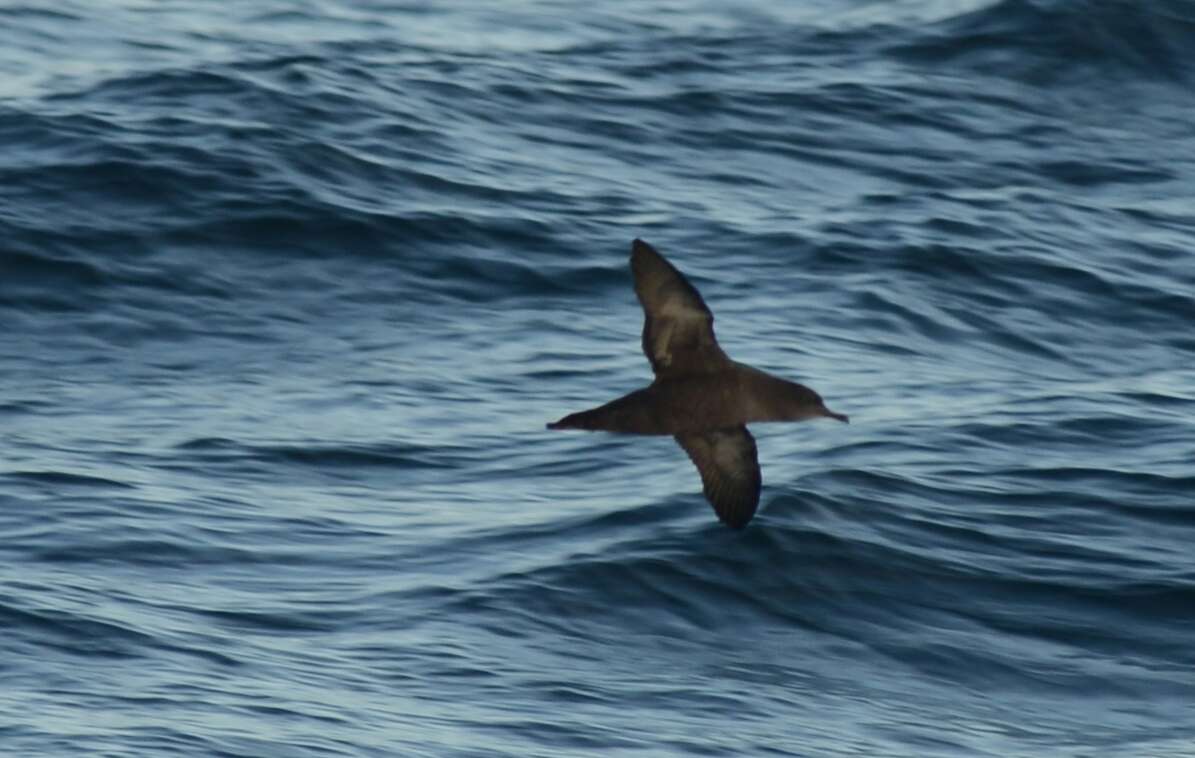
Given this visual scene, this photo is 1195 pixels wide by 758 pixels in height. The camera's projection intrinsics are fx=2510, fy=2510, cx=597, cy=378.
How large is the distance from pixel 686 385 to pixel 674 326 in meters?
0.19

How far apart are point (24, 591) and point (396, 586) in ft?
4.85

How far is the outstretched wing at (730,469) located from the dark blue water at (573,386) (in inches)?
33.4

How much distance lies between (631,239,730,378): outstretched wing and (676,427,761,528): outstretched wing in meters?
0.76

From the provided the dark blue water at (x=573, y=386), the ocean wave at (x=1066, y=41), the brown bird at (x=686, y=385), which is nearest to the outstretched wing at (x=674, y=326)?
the brown bird at (x=686, y=385)

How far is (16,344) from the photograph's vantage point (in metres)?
12.8

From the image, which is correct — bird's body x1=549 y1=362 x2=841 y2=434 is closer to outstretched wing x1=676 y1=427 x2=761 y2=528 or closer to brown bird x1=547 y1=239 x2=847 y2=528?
brown bird x1=547 y1=239 x2=847 y2=528

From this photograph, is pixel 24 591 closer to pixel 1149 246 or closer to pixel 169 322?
pixel 169 322

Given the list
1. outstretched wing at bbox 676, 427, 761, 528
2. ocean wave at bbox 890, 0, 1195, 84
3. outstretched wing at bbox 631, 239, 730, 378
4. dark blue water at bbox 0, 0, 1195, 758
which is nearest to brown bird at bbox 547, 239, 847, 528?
outstretched wing at bbox 631, 239, 730, 378

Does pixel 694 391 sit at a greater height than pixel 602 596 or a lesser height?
greater

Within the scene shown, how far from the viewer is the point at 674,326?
8.09m

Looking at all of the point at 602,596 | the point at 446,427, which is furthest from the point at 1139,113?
the point at 602,596

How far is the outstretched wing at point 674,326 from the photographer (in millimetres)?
7953

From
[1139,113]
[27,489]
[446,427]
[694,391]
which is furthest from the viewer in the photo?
[1139,113]

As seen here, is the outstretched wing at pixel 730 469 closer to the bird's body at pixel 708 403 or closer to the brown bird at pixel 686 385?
the brown bird at pixel 686 385
